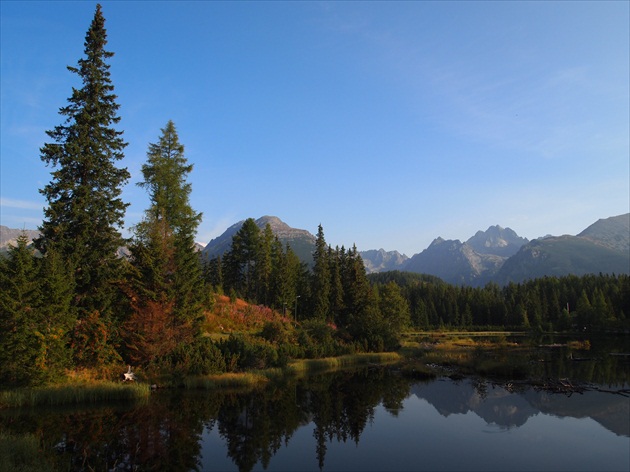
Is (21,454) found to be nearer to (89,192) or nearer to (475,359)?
(89,192)

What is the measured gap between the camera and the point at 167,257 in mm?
32969

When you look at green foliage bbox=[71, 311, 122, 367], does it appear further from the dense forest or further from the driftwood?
the driftwood

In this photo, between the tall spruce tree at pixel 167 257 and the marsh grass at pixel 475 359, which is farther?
the marsh grass at pixel 475 359

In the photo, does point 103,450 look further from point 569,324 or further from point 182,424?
point 569,324

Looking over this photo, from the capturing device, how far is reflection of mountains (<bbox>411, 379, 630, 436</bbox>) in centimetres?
2438

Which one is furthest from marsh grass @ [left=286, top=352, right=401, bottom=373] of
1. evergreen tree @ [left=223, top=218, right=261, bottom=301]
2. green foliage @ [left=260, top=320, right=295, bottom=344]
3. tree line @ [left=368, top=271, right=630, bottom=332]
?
tree line @ [left=368, top=271, right=630, bottom=332]

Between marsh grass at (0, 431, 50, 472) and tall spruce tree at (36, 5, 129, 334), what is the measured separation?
14021 millimetres

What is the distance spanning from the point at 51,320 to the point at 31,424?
7.28 m

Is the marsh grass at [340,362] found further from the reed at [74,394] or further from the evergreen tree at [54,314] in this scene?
the evergreen tree at [54,314]

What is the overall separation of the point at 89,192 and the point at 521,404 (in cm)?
3348

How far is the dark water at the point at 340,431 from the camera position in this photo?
16.8 metres

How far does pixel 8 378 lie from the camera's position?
22938 mm

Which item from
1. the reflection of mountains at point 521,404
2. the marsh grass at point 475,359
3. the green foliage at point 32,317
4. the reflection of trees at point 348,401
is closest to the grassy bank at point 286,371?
the reflection of trees at point 348,401

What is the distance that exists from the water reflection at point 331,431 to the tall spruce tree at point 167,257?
5.92 m
